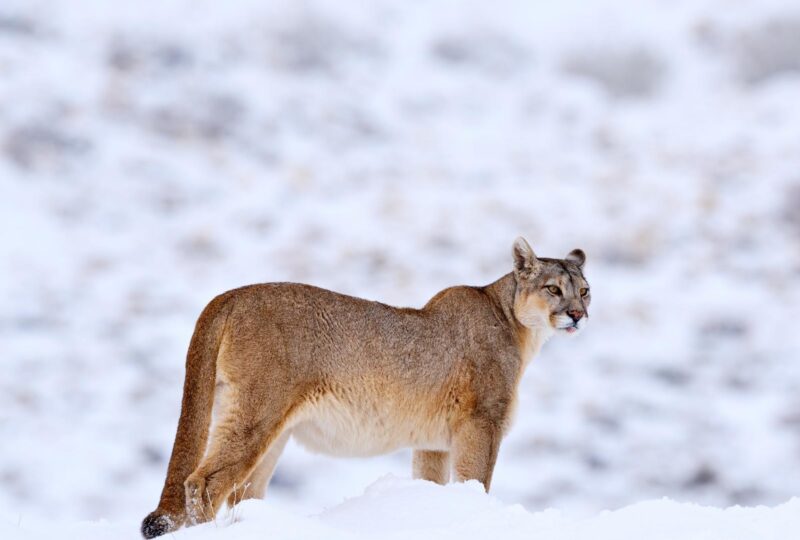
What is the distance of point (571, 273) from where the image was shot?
11.6 meters

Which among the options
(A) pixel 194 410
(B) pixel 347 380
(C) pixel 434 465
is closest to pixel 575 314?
(C) pixel 434 465

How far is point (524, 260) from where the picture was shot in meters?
11.8

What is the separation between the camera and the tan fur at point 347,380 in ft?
28.5

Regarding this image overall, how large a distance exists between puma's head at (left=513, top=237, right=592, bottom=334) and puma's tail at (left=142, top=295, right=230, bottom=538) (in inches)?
143

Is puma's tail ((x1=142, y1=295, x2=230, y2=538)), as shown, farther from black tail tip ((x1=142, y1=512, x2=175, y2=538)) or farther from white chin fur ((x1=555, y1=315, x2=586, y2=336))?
white chin fur ((x1=555, y1=315, x2=586, y2=336))

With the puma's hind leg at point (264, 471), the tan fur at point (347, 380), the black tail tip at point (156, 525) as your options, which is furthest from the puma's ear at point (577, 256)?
the black tail tip at point (156, 525)

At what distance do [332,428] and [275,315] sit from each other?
119cm

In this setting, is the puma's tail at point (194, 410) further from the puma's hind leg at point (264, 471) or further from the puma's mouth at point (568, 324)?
the puma's mouth at point (568, 324)

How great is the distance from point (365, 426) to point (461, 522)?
2.58m

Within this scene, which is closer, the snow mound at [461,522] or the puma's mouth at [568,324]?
the snow mound at [461,522]

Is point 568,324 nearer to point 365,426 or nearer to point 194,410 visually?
point 365,426

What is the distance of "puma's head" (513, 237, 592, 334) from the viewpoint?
11281mm

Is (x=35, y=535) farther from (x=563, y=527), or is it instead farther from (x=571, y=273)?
(x=571, y=273)

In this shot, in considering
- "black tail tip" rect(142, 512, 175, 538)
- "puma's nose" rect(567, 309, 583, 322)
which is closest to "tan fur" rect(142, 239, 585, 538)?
"black tail tip" rect(142, 512, 175, 538)
